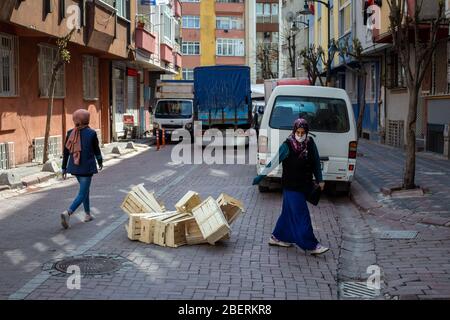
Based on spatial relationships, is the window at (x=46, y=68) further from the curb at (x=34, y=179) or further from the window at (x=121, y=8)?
the window at (x=121, y=8)

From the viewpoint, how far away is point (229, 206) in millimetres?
8367

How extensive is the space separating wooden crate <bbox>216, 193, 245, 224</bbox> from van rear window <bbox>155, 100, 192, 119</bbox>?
23.1m

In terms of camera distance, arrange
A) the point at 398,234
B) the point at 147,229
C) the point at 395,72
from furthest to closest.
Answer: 1. the point at 395,72
2. the point at 398,234
3. the point at 147,229

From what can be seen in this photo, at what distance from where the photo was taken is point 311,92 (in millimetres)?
12367

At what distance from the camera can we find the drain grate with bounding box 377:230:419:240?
837 cm

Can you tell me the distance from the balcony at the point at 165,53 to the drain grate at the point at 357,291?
107 ft

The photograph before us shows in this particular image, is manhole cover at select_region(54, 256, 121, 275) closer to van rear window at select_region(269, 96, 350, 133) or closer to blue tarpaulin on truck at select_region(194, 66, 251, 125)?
van rear window at select_region(269, 96, 350, 133)

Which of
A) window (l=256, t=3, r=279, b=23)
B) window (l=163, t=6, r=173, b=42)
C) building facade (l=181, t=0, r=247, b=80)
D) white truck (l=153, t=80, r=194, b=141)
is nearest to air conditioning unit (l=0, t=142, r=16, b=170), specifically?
white truck (l=153, t=80, r=194, b=141)

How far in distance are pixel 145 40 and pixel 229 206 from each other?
23920 mm

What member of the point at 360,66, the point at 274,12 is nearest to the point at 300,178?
the point at 360,66

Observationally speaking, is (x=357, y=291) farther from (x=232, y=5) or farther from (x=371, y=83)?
(x=232, y=5)

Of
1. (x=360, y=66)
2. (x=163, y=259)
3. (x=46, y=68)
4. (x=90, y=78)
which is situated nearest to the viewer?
(x=163, y=259)

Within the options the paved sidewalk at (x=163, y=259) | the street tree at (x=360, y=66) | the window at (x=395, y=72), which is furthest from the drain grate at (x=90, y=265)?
the window at (x=395, y=72)
